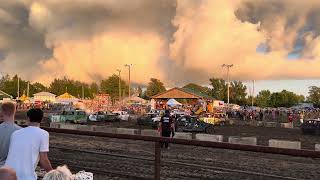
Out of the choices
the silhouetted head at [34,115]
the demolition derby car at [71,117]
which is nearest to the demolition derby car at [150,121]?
the demolition derby car at [71,117]

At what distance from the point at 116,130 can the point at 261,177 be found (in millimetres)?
26998

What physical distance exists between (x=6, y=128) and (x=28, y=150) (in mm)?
755

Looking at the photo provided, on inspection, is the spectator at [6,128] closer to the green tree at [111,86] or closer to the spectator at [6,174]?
the spectator at [6,174]

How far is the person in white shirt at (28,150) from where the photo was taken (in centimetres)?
555

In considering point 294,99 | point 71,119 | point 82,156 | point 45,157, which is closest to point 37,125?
point 45,157

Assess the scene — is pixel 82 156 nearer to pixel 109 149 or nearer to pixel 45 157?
pixel 109 149

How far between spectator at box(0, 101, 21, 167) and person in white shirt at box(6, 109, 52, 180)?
1.48ft

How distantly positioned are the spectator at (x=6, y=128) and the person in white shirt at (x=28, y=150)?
0.45m

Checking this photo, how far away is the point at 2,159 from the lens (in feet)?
20.0

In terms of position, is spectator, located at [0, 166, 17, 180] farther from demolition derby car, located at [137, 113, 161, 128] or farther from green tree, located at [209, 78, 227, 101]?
green tree, located at [209, 78, 227, 101]

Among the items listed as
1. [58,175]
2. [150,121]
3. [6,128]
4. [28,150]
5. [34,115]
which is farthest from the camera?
[150,121]

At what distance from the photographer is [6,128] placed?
6.16m

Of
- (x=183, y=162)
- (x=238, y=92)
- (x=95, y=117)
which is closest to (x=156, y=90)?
(x=238, y=92)

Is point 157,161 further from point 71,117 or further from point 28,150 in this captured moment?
point 71,117
